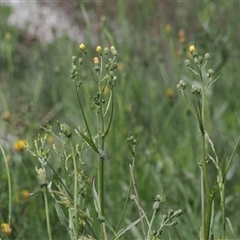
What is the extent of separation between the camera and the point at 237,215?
2.40 m

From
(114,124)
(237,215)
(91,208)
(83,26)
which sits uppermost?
(83,26)

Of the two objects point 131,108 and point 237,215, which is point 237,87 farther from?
point 237,215

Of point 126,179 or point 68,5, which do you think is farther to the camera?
point 68,5

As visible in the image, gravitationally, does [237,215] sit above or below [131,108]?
below

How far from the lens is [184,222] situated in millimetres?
2359

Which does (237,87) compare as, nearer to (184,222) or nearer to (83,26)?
(184,222)

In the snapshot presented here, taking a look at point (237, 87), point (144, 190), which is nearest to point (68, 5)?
point (237, 87)

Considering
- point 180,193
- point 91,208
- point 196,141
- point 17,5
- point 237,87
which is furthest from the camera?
point 17,5

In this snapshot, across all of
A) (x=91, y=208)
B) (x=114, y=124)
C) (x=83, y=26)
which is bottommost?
(x=91, y=208)

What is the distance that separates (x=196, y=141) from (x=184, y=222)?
2.35ft

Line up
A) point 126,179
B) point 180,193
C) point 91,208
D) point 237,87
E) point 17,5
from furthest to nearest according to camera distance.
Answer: point 17,5
point 237,87
point 126,179
point 180,193
point 91,208

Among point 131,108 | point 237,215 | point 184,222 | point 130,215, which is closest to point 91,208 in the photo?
point 130,215

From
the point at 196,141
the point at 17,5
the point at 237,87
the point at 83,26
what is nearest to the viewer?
the point at 196,141

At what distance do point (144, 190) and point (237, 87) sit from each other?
1.35 metres
